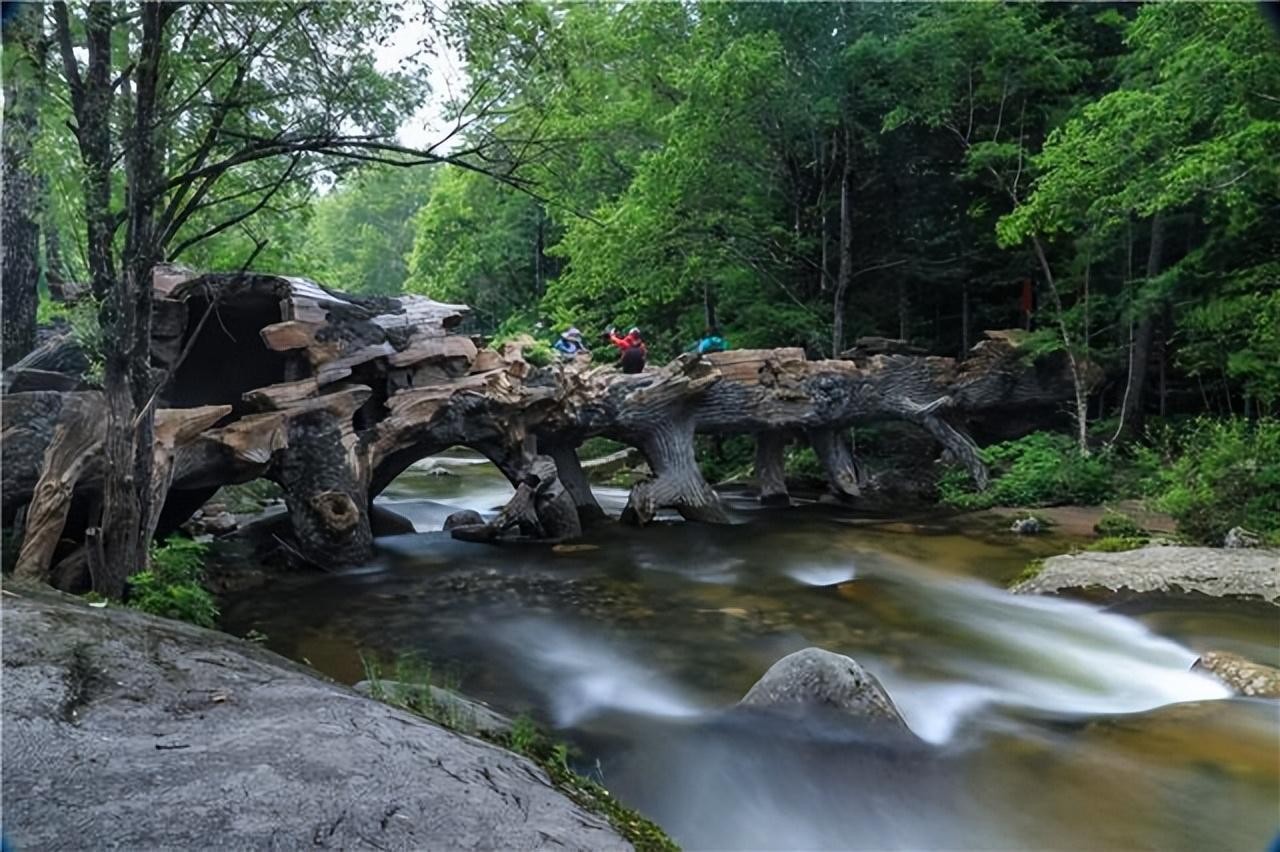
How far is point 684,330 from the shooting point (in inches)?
958

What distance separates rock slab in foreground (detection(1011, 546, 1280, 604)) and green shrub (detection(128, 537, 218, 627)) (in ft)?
27.4

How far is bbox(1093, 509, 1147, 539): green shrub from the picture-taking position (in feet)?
39.2

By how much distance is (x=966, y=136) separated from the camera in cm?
1955

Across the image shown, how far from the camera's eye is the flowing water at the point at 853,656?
5098 millimetres

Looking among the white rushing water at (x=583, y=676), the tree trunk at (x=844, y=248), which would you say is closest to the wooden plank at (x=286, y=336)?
the white rushing water at (x=583, y=676)

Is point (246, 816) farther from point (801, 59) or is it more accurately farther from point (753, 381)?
point (801, 59)

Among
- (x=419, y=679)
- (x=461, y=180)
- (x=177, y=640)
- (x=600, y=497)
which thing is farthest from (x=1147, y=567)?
(x=461, y=180)

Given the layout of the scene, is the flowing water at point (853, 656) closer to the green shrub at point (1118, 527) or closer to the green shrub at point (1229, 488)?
the green shrub at point (1118, 527)

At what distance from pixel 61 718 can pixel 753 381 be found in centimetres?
1380

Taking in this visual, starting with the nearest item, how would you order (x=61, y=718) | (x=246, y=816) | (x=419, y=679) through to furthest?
(x=246, y=816)
(x=61, y=718)
(x=419, y=679)

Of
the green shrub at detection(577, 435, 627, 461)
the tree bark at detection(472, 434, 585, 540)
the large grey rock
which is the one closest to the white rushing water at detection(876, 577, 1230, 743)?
the large grey rock

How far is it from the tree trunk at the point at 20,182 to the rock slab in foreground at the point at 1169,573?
10155 millimetres

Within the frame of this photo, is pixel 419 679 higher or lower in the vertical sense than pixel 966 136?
lower

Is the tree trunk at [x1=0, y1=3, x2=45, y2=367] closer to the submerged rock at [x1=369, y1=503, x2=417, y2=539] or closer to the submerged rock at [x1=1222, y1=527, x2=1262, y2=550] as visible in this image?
the submerged rock at [x1=369, y1=503, x2=417, y2=539]
